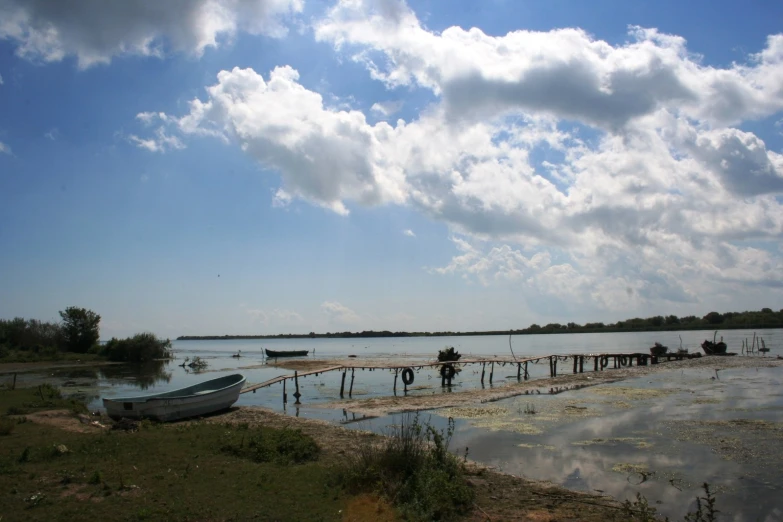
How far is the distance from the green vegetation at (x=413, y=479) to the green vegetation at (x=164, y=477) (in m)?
0.61

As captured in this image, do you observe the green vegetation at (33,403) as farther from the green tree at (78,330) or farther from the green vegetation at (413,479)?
the green tree at (78,330)

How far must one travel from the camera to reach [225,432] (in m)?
14.6

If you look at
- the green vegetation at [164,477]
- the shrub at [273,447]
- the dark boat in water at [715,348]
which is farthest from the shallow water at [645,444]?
the dark boat in water at [715,348]

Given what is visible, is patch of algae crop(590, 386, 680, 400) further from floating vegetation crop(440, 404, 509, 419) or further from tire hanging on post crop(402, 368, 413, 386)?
tire hanging on post crop(402, 368, 413, 386)

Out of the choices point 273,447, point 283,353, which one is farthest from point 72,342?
point 273,447

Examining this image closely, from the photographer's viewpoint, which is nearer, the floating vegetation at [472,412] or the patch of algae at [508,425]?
the patch of algae at [508,425]

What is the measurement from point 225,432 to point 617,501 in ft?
33.7

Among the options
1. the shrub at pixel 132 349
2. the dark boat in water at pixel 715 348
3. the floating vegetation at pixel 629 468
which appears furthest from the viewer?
the shrub at pixel 132 349

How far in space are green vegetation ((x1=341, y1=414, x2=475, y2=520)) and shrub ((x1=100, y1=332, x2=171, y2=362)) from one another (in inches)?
2604

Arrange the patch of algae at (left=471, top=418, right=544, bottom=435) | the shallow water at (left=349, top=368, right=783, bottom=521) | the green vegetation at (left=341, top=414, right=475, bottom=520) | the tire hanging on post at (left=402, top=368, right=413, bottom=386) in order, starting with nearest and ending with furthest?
the green vegetation at (left=341, top=414, right=475, bottom=520) → the shallow water at (left=349, top=368, right=783, bottom=521) → the patch of algae at (left=471, top=418, right=544, bottom=435) → the tire hanging on post at (left=402, top=368, right=413, bottom=386)

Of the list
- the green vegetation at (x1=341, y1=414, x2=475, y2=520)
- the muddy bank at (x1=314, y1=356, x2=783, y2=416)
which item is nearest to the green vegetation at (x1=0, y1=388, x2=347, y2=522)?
the green vegetation at (x1=341, y1=414, x2=475, y2=520)

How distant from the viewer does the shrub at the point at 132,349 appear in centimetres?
6681

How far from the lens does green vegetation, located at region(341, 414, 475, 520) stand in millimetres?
8555

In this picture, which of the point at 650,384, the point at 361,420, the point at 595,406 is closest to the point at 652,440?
the point at 595,406
